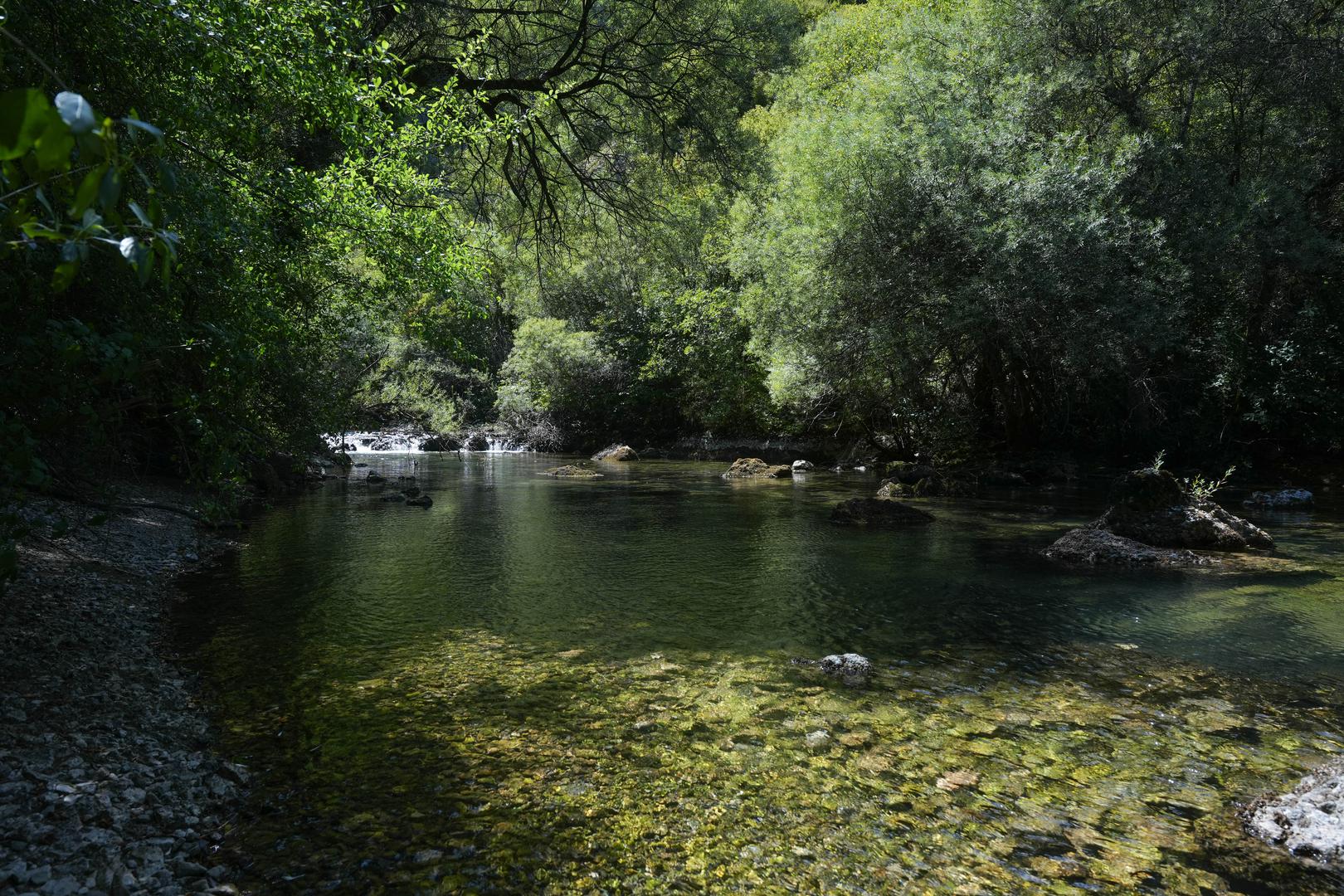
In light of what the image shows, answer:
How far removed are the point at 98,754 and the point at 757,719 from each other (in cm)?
393

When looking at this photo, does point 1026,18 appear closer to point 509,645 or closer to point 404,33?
point 404,33

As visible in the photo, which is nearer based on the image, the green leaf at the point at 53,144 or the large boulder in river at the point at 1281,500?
the green leaf at the point at 53,144

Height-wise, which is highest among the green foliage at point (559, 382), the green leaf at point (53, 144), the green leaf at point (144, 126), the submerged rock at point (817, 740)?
the green foliage at point (559, 382)

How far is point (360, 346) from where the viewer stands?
931 inches

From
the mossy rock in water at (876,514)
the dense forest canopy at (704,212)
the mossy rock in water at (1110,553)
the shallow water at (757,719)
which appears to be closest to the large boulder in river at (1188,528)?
the mossy rock in water at (1110,553)

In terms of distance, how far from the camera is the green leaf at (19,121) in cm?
112

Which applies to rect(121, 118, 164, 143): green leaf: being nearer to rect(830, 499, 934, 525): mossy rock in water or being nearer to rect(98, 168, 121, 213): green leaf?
rect(98, 168, 121, 213): green leaf

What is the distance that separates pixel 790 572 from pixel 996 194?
474 inches

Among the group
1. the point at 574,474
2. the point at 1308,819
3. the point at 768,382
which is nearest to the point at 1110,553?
the point at 1308,819

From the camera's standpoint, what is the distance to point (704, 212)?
14562 mm

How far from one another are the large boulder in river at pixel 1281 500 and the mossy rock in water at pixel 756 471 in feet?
37.8

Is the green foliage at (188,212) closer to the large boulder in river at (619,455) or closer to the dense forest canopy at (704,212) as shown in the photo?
the dense forest canopy at (704,212)

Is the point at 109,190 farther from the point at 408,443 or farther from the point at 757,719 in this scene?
the point at 408,443

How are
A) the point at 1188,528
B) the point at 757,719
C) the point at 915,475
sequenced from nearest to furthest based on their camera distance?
the point at 757,719 → the point at 1188,528 → the point at 915,475
